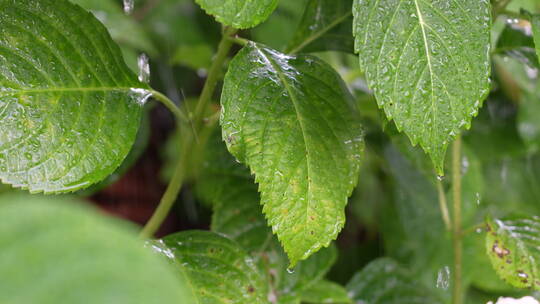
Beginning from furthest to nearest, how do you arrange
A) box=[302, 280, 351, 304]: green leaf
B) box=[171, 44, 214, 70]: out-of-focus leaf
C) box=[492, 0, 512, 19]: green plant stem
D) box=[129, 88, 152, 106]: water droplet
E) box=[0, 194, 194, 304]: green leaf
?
box=[171, 44, 214, 70]: out-of-focus leaf, box=[302, 280, 351, 304]: green leaf, box=[492, 0, 512, 19]: green plant stem, box=[129, 88, 152, 106]: water droplet, box=[0, 194, 194, 304]: green leaf

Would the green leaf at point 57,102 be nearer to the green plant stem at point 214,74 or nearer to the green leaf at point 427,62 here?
the green plant stem at point 214,74

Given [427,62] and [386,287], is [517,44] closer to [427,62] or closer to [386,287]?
[427,62]

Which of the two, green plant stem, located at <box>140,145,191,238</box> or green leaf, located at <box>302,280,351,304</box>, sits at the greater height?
green plant stem, located at <box>140,145,191,238</box>

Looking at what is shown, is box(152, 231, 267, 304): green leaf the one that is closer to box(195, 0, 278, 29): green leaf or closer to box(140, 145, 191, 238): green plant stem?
box(140, 145, 191, 238): green plant stem

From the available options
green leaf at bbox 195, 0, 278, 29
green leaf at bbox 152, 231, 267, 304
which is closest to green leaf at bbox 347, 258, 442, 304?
green leaf at bbox 152, 231, 267, 304

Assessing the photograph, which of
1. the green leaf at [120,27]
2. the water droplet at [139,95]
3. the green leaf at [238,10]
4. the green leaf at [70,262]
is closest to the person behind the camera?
the green leaf at [70,262]

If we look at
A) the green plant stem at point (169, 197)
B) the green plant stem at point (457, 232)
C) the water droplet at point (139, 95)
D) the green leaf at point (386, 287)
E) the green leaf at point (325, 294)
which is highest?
the water droplet at point (139, 95)

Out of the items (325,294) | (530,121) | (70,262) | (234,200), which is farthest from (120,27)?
(70,262)

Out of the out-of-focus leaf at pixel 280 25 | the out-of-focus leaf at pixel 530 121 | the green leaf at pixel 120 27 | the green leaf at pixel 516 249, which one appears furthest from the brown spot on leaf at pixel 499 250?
the green leaf at pixel 120 27
